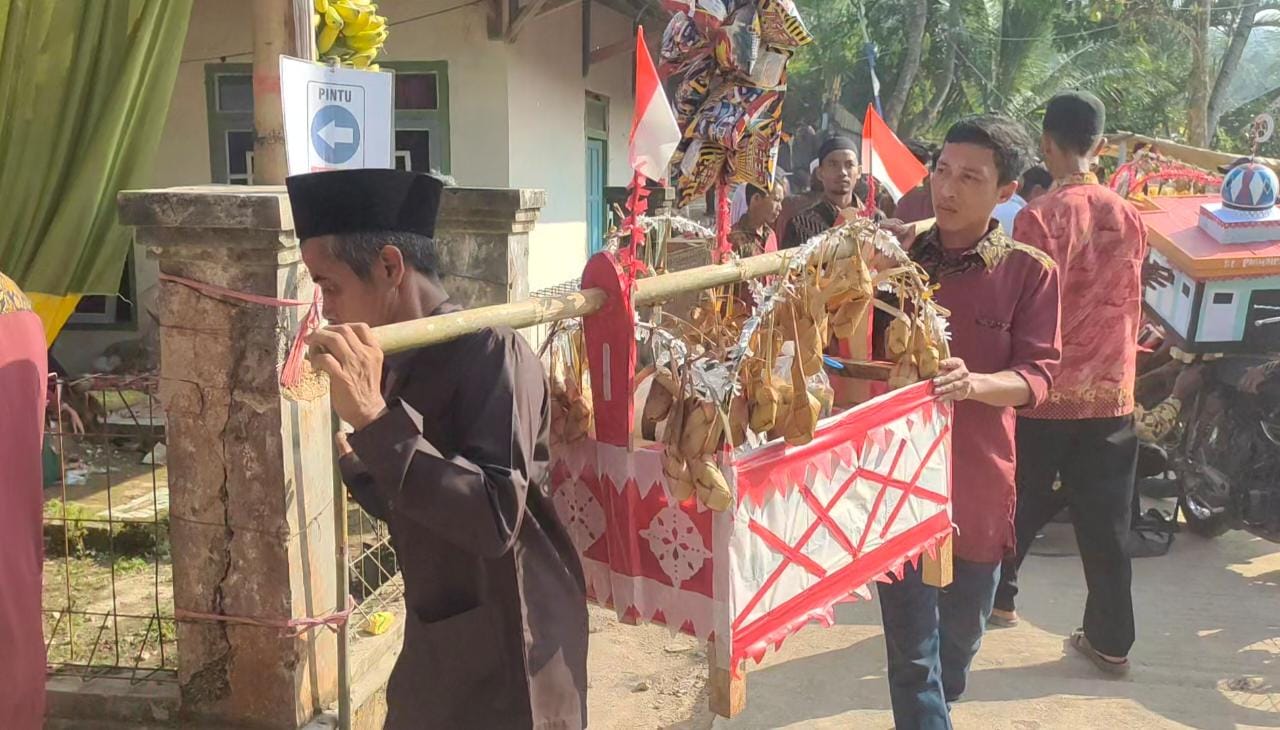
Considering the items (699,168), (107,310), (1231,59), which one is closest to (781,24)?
(699,168)

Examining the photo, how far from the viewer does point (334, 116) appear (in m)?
2.77

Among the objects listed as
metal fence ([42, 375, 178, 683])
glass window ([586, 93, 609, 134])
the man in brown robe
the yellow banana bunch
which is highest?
Result: glass window ([586, 93, 609, 134])

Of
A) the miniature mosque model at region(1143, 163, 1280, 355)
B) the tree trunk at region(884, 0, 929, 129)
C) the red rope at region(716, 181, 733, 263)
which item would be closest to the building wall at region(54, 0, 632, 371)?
the miniature mosque model at region(1143, 163, 1280, 355)

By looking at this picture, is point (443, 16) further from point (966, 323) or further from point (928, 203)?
point (966, 323)

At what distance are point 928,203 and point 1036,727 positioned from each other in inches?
108

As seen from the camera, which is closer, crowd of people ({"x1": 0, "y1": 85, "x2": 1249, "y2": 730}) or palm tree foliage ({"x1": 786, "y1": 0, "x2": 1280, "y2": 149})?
crowd of people ({"x1": 0, "y1": 85, "x2": 1249, "y2": 730})

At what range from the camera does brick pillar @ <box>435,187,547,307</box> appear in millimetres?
3561

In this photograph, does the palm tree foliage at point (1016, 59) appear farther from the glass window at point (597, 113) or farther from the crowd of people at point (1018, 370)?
the crowd of people at point (1018, 370)

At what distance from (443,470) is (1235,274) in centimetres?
457

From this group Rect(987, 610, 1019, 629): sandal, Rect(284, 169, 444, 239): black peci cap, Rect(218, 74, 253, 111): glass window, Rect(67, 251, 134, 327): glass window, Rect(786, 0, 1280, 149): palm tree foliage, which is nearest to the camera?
Rect(284, 169, 444, 239): black peci cap

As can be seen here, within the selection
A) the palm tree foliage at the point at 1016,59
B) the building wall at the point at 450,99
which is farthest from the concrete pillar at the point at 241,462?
the palm tree foliage at the point at 1016,59

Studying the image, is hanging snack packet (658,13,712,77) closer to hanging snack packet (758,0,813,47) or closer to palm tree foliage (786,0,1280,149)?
hanging snack packet (758,0,813,47)

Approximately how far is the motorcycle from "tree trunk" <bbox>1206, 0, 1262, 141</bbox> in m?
11.9

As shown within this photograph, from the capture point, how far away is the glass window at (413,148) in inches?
292
